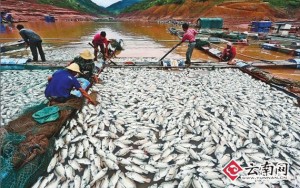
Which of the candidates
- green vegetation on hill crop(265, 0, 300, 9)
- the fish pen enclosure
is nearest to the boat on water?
the fish pen enclosure

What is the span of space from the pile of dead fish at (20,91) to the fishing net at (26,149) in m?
0.67

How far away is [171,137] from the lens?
416 centimetres

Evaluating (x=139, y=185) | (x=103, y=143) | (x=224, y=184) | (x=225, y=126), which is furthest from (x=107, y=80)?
(x=224, y=184)

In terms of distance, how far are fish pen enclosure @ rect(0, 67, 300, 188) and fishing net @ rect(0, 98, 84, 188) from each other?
3.9 inches

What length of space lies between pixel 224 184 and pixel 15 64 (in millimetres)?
8828

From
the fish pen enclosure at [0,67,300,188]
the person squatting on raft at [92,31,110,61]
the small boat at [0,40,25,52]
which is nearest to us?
the fish pen enclosure at [0,67,300,188]

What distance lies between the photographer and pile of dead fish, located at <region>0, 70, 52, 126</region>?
4.94m

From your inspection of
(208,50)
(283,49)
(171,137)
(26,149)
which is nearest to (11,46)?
(208,50)

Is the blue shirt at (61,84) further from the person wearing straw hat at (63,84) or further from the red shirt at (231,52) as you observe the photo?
the red shirt at (231,52)

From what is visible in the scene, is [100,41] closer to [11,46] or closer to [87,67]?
[87,67]

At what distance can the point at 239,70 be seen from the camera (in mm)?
9188

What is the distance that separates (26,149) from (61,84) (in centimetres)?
182

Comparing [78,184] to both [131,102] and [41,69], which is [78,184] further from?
[41,69]

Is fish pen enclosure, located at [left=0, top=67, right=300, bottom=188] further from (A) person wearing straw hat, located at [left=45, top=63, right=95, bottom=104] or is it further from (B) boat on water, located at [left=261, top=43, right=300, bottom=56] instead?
(B) boat on water, located at [left=261, top=43, right=300, bottom=56]
